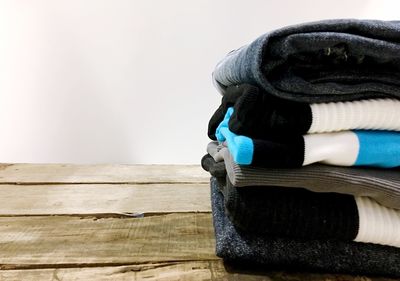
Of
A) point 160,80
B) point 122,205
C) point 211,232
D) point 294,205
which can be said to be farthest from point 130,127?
point 294,205

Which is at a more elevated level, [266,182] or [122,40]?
[122,40]

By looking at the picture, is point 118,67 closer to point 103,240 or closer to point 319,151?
point 103,240

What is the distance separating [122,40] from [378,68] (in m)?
0.65

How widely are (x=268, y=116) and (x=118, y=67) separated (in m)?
0.60

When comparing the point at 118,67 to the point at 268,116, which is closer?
the point at 268,116

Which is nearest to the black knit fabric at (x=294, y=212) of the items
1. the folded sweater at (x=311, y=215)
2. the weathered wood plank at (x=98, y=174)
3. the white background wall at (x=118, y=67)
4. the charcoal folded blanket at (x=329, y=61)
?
the folded sweater at (x=311, y=215)

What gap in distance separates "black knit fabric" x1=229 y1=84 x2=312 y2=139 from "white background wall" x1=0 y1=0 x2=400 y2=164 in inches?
21.4

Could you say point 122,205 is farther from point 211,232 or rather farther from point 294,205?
point 294,205

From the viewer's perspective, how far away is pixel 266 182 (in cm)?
32

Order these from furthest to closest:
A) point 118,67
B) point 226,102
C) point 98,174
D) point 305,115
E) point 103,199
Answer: point 118,67 < point 98,174 < point 103,199 < point 226,102 < point 305,115

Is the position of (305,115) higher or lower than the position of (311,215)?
higher

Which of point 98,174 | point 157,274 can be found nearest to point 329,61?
point 157,274

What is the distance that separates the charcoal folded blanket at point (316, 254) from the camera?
339 millimetres

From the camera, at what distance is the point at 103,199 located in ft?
1.74
